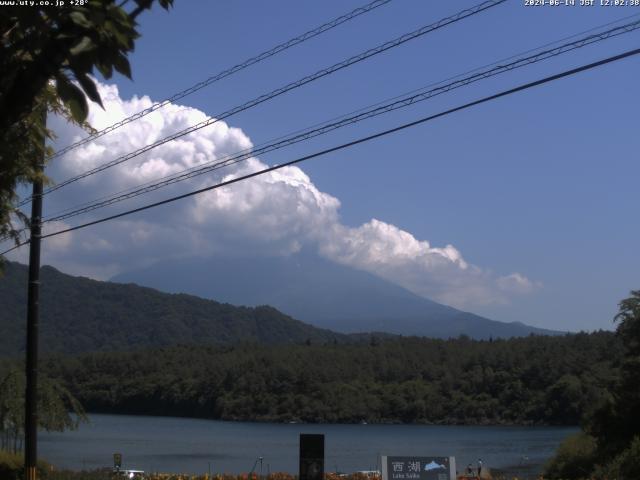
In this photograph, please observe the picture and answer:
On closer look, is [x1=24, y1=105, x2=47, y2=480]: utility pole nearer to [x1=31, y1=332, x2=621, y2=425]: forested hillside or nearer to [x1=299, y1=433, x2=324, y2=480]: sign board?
[x1=299, y1=433, x2=324, y2=480]: sign board

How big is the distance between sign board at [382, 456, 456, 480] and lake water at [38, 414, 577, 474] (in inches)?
1074

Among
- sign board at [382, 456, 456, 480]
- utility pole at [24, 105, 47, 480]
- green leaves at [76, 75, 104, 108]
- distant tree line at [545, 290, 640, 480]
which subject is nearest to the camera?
green leaves at [76, 75, 104, 108]

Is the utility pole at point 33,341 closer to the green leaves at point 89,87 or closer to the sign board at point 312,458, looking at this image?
the sign board at point 312,458

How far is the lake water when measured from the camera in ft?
172

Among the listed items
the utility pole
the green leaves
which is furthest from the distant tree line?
the green leaves

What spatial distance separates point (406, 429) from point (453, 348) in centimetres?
2553

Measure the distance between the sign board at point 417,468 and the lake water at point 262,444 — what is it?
2727 cm

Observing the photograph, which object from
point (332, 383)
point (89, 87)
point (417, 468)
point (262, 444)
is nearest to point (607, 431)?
point (417, 468)

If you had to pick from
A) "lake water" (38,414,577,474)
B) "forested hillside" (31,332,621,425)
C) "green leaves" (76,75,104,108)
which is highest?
"green leaves" (76,75,104,108)

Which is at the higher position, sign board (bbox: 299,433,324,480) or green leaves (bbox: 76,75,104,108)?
green leaves (bbox: 76,75,104,108)

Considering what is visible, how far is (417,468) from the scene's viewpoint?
44.3 ft

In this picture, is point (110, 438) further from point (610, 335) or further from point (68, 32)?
point (68, 32)

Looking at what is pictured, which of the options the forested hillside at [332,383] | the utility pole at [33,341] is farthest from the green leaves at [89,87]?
the forested hillside at [332,383]

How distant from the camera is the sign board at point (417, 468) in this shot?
44.0 ft
